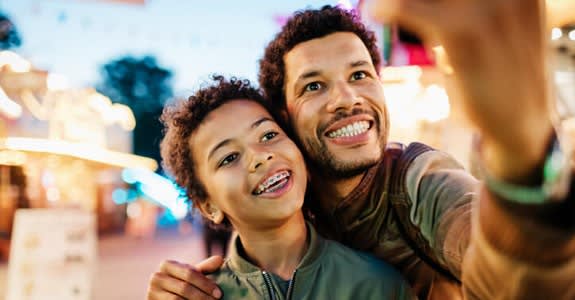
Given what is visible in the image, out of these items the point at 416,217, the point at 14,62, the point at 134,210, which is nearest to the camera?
the point at 416,217

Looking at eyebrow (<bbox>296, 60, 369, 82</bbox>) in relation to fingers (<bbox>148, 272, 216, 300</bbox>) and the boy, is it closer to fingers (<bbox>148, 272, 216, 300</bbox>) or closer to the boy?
the boy

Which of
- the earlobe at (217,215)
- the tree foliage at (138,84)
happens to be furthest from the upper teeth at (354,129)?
the tree foliage at (138,84)

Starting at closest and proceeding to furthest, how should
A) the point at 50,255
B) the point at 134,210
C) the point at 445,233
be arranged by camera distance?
the point at 445,233, the point at 50,255, the point at 134,210

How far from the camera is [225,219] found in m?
2.06

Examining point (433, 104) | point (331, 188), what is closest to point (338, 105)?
point (331, 188)

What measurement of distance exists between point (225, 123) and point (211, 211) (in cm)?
36

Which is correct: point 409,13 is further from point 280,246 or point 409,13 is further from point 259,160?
point 280,246

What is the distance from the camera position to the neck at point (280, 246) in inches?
69.1

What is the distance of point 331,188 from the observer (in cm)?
193

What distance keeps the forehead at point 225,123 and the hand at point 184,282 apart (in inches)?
14.5

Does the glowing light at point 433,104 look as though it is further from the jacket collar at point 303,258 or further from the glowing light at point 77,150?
the jacket collar at point 303,258

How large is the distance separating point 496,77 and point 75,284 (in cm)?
282

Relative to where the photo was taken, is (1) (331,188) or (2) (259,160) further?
(1) (331,188)

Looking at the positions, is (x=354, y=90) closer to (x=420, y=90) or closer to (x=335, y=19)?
(x=335, y=19)
